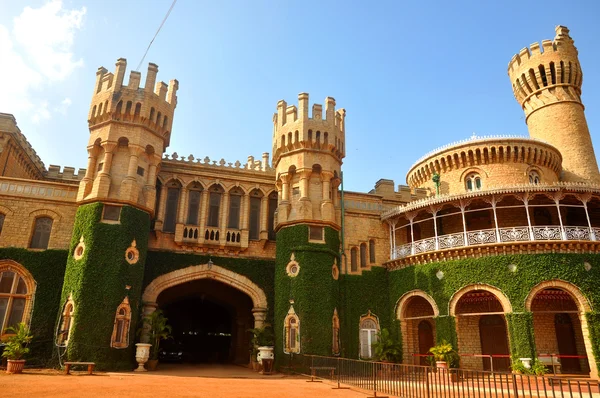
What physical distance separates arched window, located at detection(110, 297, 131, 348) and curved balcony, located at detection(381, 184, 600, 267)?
1461 centimetres

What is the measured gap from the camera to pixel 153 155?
24234mm

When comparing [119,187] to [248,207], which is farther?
[248,207]

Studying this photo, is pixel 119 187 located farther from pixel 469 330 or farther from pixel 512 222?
pixel 512 222

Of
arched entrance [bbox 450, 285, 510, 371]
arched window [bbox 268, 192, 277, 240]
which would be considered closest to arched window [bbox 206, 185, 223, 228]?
arched window [bbox 268, 192, 277, 240]

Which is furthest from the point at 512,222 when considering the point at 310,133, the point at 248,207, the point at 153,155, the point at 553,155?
the point at 153,155

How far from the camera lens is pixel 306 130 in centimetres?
2608

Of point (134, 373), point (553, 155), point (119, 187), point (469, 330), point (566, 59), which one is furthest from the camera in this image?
point (566, 59)

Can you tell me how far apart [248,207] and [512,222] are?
15675mm

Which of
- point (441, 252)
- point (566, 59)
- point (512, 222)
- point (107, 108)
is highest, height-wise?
point (566, 59)

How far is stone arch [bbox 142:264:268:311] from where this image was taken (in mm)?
23344

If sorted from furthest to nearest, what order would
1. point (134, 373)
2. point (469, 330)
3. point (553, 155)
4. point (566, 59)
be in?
point (566, 59) → point (553, 155) → point (469, 330) → point (134, 373)

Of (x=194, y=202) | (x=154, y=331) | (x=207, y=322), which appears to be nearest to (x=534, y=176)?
(x=194, y=202)

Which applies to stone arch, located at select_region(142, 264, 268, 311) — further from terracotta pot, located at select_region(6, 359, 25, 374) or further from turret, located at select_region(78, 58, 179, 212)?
→ terracotta pot, located at select_region(6, 359, 25, 374)

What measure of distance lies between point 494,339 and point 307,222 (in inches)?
478
